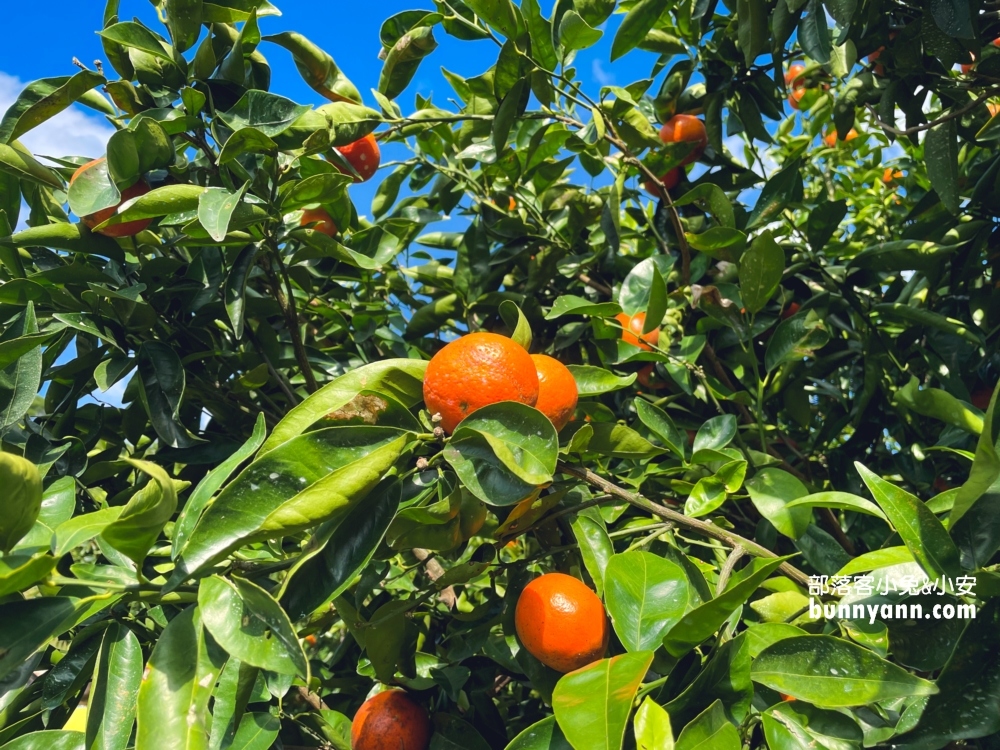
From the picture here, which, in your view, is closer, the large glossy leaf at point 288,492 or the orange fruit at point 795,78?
the large glossy leaf at point 288,492

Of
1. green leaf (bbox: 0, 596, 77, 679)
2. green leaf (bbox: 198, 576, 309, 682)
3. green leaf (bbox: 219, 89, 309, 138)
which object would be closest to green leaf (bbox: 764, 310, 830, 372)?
green leaf (bbox: 219, 89, 309, 138)

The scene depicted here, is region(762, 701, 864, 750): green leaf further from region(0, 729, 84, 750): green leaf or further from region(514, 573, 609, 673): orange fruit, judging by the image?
region(0, 729, 84, 750): green leaf

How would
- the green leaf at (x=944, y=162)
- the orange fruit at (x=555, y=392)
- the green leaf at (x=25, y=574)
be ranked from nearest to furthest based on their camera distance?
the green leaf at (x=25, y=574)
the orange fruit at (x=555, y=392)
the green leaf at (x=944, y=162)

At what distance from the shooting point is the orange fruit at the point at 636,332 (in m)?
1.33

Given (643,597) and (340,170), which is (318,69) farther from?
(643,597)

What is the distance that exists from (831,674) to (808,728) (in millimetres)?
60

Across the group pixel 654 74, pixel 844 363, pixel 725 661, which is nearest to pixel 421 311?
pixel 654 74

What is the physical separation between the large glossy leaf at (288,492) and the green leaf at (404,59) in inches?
31.6

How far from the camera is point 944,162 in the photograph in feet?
4.21

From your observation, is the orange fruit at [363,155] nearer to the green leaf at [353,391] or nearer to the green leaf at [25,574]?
the green leaf at [353,391]

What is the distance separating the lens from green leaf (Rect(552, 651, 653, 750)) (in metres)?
0.67

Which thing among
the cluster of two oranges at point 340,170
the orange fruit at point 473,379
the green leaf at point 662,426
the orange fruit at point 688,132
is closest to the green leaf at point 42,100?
the cluster of two oranges at point 340,170

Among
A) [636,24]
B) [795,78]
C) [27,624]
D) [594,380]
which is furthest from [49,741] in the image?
[795,78]

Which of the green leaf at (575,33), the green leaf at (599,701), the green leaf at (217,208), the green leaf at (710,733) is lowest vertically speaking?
the green leaf at (710,733)
